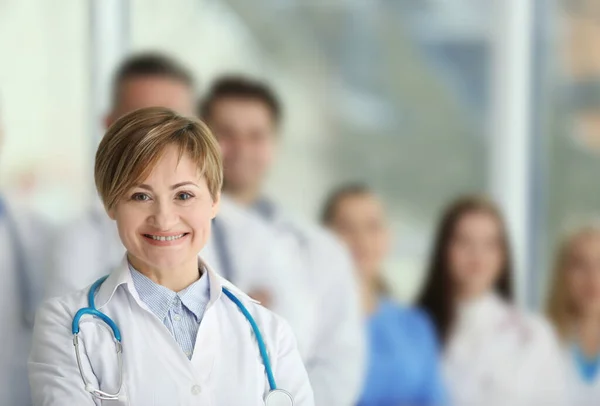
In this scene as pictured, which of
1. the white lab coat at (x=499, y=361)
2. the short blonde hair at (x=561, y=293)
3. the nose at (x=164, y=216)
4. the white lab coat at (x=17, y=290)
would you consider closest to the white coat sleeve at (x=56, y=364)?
the nose at (x=164, y=216)

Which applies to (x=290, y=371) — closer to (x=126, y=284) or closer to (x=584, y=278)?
(x=126, y=284)

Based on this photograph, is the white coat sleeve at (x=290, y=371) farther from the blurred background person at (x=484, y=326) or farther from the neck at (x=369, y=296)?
the blurred background person at (x=484, y=326)

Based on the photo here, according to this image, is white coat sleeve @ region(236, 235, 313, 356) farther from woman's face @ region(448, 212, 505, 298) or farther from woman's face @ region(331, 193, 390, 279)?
woman's face @ region(448, 212, 505, 298)

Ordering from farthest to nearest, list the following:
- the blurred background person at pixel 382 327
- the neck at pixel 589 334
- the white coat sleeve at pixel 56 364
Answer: the neck at pixel 589 334
the blurred background person at pixel 382 327
the white coat sleeve at pixel 56 364

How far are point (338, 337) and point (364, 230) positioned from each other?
1.57 feet

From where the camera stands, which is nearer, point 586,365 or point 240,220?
point 240,220

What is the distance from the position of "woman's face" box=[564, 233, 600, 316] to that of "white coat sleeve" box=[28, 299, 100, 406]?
136 centimetres

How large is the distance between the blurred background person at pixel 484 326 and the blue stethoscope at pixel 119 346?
104 centimetres

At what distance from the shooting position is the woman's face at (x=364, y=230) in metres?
1.72

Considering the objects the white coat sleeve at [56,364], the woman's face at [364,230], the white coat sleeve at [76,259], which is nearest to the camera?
the white coat sleeve at [56,364]

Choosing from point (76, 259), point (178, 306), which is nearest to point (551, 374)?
point (76, 259)

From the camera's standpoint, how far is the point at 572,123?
2047 mm

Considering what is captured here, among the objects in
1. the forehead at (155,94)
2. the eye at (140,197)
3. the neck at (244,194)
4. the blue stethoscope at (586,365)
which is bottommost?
the blue stethoscope at (586,365)

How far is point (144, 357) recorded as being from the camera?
713 mm
